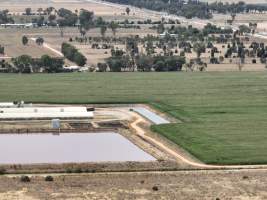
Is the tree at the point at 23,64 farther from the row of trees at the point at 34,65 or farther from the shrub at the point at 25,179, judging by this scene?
the shrub at the point at 25,179

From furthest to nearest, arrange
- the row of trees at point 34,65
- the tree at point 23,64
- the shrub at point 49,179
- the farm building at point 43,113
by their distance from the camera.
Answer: the row of trees at point 34,65
the tree at point 23,64
the farm building at point 43,113
the shrub at point 49,179

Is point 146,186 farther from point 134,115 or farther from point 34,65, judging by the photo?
point 34,65

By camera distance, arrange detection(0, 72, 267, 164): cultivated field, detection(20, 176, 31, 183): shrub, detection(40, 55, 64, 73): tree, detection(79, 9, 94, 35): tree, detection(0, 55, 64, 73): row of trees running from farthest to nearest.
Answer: detection(79, 9, 94, 35): tree
detection(40, 55, 64, 73): tree
detection(0, 55, 64, 73): row of trees
detection(0, 72, 267, 164): cultivated field
detection(20, 176, 31, 183): shrub

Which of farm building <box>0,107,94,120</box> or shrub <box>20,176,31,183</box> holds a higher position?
shrub <box>20,176,31,183</box>

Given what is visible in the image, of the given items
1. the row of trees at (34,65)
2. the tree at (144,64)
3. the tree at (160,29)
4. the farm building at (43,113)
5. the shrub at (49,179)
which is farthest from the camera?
the tree at (160,29)

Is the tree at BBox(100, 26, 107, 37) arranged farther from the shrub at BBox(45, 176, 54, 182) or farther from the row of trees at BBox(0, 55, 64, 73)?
the shrub at BBox(45, 176, 54, 182)

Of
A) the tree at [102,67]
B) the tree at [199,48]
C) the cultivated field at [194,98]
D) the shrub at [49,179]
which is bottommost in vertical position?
the tree at [102,67]

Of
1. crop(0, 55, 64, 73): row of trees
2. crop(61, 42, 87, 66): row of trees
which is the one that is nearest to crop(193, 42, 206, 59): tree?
crop(61, 42, 87, 66): row of trees

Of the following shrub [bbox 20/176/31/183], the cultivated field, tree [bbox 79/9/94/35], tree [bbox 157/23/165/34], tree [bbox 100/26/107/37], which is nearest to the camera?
shrub [bbox 20/176/31/183]

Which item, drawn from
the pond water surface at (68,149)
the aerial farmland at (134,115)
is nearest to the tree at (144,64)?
the aerial farmland at (134,115)

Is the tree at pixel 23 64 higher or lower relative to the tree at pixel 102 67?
higher
